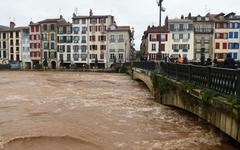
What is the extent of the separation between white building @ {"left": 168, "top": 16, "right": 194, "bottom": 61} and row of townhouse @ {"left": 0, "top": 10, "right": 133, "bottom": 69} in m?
13.2

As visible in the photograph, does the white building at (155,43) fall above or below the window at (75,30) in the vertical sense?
below

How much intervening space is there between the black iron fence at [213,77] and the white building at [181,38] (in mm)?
62484

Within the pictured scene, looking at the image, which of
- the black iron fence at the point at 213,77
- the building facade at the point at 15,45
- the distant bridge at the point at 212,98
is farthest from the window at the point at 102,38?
the distant bridge at the point at 212,98

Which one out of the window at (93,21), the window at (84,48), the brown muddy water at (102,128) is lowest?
the brown muddy water at (102,128)

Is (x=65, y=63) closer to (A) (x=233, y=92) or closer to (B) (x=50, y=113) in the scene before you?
(B) (x=50, y=113)

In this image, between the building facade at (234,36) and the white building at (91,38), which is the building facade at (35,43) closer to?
the white building at (91,38)

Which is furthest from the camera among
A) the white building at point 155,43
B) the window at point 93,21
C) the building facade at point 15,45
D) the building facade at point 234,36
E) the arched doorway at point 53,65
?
the building facade at point 15,45

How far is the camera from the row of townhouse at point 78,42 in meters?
85.3

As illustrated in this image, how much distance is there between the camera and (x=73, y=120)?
15.4 m

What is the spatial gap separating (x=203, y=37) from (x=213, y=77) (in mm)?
69483

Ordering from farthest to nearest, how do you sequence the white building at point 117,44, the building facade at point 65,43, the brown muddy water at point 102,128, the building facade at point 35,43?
the building facade at point 35,43 < the building facade at point 65,43 < the white building at point 117,44 < the brown muddy water at point 102,128

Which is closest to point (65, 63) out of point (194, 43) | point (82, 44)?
point (82, 44)

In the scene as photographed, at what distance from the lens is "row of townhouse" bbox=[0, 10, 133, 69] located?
85312 millimetres

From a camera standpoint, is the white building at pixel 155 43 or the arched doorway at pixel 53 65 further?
the arched doorway at pixel 53 65
